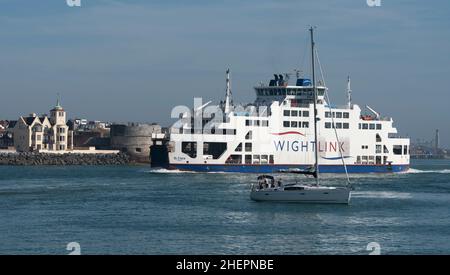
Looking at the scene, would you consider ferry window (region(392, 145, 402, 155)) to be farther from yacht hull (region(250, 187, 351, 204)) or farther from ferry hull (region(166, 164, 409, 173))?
yacht hull (region(250, 187, 351, 204))

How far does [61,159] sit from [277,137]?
→ 157ft

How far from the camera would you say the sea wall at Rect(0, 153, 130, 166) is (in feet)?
367

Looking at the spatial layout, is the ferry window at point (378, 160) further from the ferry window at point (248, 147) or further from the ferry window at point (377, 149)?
the ferry window at point (248, 147)

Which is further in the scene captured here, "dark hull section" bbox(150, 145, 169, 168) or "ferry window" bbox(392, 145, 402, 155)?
"ferry window" bbox(392, 145, 402, 155)

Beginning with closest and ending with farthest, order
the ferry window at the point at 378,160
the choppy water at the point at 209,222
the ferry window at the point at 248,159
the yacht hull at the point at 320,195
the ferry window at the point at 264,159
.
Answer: the choppy water at the point at 209,222
the yacht hull at the point at 320,195
the ferry window at the point at 248,159
the ferry window at the point at 264,159
the ferry window at the point at 378,160

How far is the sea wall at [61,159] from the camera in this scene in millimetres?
111812

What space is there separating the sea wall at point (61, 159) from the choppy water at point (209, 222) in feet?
193

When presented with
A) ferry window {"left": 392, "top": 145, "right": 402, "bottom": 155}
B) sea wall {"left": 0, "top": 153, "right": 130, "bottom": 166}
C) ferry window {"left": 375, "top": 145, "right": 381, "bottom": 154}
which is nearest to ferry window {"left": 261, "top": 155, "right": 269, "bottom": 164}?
ferry window {"left": 375, "top": 145, "right": 381, "bottom": 154}

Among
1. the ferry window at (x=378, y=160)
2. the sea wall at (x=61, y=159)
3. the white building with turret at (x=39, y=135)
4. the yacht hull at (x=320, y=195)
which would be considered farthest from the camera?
the white building with turret at (x=39, y=135)

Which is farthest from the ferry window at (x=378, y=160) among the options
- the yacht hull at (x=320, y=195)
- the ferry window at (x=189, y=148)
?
the yacht hull at (x=320, y=195)

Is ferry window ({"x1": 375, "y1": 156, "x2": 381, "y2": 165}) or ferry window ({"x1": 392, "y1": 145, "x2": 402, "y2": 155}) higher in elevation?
ferry window ({"x1": 392, "y1": 145, "x2": 402, "y2": 155})

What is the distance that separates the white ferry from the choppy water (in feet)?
58.8

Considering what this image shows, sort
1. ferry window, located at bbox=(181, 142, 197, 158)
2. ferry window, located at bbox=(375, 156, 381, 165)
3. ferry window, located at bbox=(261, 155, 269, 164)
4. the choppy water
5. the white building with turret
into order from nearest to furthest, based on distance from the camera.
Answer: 1. the choppy water
2. ferry window, located at bbox=(181, 142, 197, 158)
3. ferry window, located at bbox=(261, 155, 269, 164)
4. ferry window, located at bbox=(375, 156, 381, 165)
5. the white building with turret
